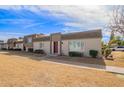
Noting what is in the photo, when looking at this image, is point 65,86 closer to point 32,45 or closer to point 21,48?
point 32,45

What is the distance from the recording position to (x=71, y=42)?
17531 mm

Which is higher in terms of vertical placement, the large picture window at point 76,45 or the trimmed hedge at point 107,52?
the large picture window at point 76,45

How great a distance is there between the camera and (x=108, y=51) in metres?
15.5

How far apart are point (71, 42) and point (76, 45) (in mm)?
662

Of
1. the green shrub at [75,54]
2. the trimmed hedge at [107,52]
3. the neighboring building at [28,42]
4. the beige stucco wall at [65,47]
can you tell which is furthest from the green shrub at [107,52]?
the neighboring building at [28,42]

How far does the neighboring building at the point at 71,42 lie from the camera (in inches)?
603

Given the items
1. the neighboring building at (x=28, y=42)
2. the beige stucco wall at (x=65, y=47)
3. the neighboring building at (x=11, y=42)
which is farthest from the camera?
the neighboring building at (x=28, y=42)

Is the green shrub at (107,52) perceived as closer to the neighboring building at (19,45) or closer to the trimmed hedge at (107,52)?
the trimmed hedge at (107,52)

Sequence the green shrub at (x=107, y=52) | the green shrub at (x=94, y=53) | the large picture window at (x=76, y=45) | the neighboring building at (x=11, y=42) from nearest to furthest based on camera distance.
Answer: the green shrub at (x=94, y=53), the green shrub at (x=107, y=52), the large picture window at (x=76, y=45), the neighboring building at (x=11, y=42)

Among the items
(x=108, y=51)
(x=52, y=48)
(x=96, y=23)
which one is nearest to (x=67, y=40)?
(x=52, y=48)

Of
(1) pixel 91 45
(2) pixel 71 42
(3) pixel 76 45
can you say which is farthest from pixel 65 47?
(1) pixel 91 45

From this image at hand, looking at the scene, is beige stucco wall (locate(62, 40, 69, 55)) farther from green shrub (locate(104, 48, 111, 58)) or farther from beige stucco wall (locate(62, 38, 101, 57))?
green shrub (locate(104, 48, 111, 58))

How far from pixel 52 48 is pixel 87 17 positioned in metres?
9.44

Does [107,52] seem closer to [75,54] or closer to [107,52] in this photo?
[107,52]
